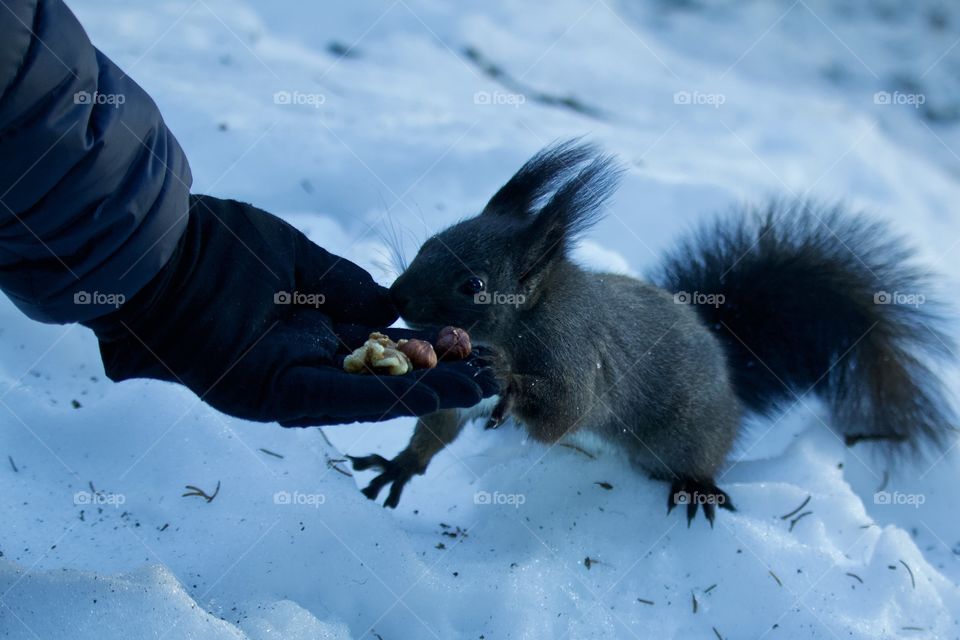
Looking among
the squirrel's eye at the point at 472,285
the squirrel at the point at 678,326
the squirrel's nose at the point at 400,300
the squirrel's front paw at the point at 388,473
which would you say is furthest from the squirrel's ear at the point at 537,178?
the squirrel's front paw at the point at 388,473

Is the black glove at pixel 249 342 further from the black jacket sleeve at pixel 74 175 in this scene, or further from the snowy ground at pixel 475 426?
the snowy ground at pixel 475 426

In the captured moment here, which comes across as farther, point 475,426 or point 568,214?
point 475,426

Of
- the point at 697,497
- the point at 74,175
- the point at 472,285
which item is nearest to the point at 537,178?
the point at 472,285

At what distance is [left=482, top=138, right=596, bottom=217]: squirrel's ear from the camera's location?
7.86 ft

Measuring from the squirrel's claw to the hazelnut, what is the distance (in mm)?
1024

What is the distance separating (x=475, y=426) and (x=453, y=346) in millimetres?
906

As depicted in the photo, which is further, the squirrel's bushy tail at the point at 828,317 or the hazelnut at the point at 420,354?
the squirrel's bushy tail at the point at 828,317

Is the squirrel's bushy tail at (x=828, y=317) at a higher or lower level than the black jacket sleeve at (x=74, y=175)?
higher

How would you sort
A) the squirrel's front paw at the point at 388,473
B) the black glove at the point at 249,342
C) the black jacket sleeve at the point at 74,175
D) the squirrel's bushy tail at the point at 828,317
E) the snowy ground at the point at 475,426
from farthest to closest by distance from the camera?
the squirrel's bushy tail at the point at 828,317, the squirrel's front paw at the point at 388,473, the snowy ground at the point at 475,426, the black glove at the point at 249,342, the black jacket sleeve at the point at 74,175

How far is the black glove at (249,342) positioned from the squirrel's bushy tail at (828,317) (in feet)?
4.32

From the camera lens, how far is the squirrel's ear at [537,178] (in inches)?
94.3

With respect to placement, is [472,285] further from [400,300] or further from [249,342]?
[249,342]

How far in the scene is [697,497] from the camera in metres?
2.72

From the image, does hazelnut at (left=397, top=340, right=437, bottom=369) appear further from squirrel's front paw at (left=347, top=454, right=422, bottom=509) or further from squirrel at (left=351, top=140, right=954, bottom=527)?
squirrel's front paw at (left=347, top=454, right=422, bottom=509)
